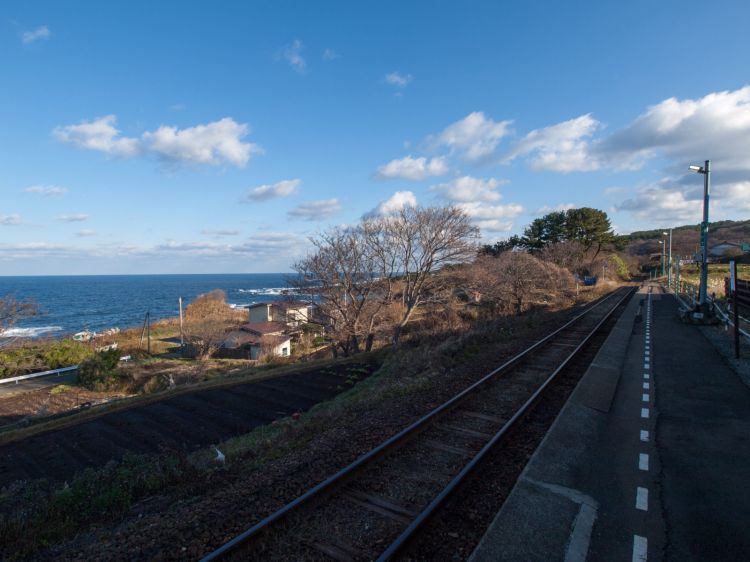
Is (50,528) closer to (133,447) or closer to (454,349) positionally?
(133,447)

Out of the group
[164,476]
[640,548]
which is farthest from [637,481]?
[164,476]

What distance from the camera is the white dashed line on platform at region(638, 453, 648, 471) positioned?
5.93 metres

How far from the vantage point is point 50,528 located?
5.11 m

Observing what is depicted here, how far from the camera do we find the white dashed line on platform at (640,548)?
3.99 meters

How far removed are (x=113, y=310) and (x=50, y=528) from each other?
100 meters

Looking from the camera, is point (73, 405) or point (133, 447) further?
point (73, 405)

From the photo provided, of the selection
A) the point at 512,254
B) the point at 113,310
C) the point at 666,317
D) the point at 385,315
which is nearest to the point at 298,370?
the point at 385,315

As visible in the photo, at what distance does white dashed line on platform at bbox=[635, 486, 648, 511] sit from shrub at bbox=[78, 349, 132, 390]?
2879 cm

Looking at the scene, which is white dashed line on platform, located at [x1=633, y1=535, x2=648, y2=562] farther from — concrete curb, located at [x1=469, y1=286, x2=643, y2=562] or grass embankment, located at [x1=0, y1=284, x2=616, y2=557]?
grass embankment, located at [x1=0, y1=284, x2=616, y2=557]

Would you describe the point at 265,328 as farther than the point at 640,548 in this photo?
Yes

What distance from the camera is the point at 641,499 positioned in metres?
5.06

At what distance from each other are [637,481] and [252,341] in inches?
1499

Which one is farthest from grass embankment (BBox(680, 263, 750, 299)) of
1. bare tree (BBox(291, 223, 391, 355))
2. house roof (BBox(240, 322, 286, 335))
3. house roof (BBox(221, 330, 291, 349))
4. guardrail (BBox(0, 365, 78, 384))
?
guardrail (BBox(0, 365, 78, 384))

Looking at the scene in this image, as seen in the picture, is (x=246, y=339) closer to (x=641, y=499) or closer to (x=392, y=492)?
(x=392, y=492)
